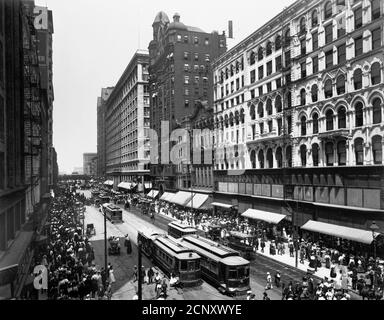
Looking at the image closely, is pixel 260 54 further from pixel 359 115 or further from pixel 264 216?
pixel 264 216

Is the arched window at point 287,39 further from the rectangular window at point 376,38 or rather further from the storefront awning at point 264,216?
the storefront awning at point 264,216

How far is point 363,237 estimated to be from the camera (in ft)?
98.8

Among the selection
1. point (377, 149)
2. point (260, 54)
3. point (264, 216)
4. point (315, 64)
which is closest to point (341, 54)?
A: point (315, 64)

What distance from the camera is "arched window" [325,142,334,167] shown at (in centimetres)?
3647

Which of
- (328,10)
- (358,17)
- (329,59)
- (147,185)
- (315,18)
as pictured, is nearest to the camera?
(358,17)

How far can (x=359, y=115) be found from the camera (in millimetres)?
32719

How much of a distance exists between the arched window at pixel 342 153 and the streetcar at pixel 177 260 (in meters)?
18.8

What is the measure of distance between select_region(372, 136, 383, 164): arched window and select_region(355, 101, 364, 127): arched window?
7.38ft

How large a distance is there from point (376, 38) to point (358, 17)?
3394mm

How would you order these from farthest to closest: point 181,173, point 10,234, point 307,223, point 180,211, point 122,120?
point 122,120 < point 181,173 < point 180,211 < point 307,223 < point 10,234
